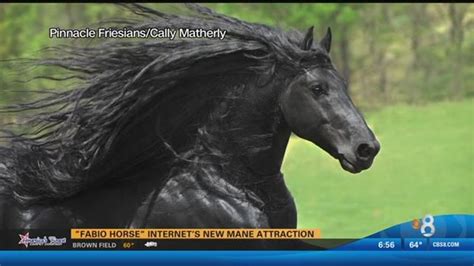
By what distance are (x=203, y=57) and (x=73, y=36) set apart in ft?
2.08

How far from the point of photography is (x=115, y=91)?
2932 millimetres

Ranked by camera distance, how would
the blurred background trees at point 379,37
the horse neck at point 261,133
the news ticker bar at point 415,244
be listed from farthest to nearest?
the blurred background trees at point 379,37
the news ticker bar at point 415,244
the horse neck at point 261,133

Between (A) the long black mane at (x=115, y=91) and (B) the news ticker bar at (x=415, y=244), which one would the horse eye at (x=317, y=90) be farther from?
(B) the news ticker bar at (x=415, y=244)

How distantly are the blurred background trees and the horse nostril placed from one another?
68 cm

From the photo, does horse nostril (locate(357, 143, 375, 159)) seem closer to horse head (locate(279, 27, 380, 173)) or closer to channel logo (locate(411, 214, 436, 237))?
horse head (locate(279, 27, 380, 173))

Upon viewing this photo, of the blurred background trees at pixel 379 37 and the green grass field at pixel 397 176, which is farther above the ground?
the blurred background trees at pixel 379 37

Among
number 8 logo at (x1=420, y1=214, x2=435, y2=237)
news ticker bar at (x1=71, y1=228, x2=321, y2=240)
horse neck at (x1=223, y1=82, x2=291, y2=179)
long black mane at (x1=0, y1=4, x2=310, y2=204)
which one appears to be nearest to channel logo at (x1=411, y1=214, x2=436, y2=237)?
number 8 logo at (x1=420, y1=214, x2=435, y2=237)

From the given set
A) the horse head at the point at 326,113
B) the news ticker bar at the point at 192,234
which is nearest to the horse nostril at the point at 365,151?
the horse head at the point at 326,113

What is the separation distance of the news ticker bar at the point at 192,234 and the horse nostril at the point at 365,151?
1.67 ft

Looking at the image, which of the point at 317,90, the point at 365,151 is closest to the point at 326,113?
the point at 317,90

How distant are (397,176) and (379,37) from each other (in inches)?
27.6

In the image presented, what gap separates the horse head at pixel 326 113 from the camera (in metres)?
2.70

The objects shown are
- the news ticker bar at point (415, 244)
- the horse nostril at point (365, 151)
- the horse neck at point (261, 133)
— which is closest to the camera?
the horse nostril at point (365, 151)

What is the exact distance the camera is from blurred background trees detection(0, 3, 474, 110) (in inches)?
128
